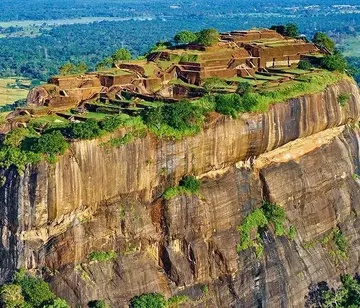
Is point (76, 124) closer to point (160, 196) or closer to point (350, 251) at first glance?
point (160, 196)

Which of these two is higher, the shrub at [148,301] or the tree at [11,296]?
the tree at [11,296]

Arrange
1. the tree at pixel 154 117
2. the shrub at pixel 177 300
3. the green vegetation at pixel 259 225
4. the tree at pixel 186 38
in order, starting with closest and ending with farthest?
the shrub at pixel 177 300 < the tree at pixel 154 117 < the green vegetation at pixel 259 225 < the tree at pixel 186 38

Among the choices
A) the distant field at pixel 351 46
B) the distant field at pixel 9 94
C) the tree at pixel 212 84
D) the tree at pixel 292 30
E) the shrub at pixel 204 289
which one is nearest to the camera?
the shrub at pixel 204 289

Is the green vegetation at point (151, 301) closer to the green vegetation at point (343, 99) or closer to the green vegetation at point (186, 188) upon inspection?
the green vegetation at point (186, 188)

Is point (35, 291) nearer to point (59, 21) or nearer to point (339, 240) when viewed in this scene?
point (339, 240)

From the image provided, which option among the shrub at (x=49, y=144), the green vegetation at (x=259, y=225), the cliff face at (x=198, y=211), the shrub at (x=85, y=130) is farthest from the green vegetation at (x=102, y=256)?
the green vegetation at (x=259, y=225)

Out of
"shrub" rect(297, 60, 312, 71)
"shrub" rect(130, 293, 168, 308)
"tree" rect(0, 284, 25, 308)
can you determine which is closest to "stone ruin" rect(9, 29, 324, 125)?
"shrub" rect(297, 60, 312, 71)


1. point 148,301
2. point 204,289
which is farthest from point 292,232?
point 148,301
